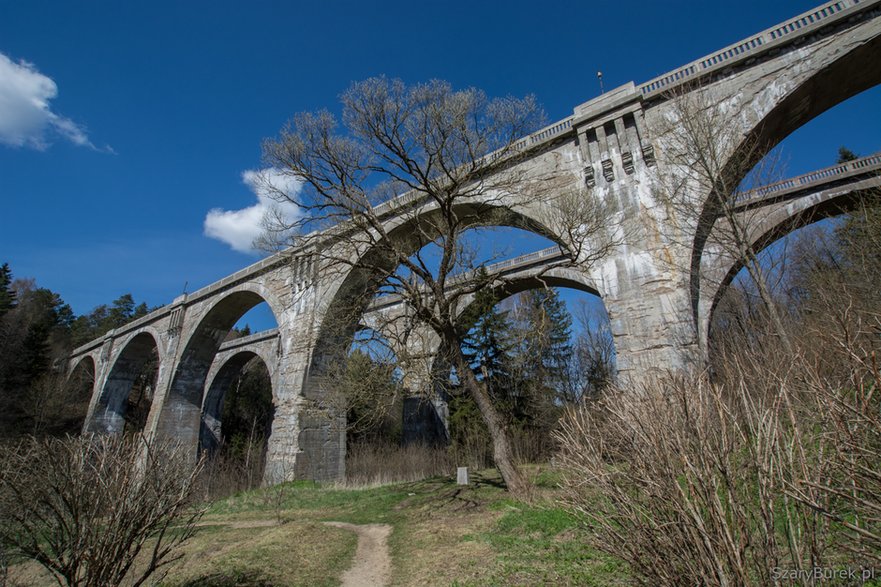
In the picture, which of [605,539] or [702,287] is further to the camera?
[702,287]

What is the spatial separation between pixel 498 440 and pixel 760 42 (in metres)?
8.86

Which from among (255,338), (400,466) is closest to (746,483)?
(400,466)

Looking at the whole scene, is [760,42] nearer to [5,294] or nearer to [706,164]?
[706,164]

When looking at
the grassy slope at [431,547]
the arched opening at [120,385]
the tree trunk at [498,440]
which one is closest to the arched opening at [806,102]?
the tree trunk at [498,440]

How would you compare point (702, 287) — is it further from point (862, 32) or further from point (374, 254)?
point (374, 254)

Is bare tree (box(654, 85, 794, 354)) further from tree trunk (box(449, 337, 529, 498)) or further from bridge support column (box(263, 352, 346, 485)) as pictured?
bridge support column (box(263, 352, 346, 485))

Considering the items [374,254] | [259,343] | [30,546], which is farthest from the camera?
[259,343]

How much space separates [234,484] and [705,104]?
61.1 feet

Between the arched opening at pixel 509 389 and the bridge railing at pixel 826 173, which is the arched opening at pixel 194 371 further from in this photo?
the bridge railing at pixel 826 173

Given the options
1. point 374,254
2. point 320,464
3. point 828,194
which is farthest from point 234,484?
point 828,194

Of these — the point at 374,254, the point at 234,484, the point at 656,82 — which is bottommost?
the point at 234,484

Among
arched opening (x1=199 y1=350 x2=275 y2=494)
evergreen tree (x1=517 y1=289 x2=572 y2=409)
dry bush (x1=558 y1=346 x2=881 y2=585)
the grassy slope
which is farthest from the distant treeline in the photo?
dry bush (x1=558 y1=346 x2=881 y2=585)

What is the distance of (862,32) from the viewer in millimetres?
6789

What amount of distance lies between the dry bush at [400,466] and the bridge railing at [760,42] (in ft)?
41.5
